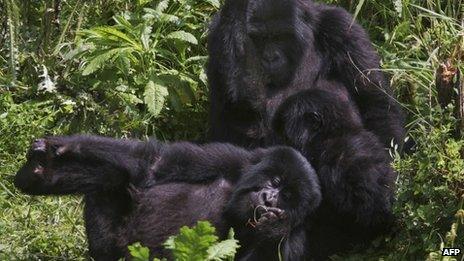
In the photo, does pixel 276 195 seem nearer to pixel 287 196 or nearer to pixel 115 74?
pixel 287 196

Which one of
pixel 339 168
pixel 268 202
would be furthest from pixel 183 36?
pixel 268 202

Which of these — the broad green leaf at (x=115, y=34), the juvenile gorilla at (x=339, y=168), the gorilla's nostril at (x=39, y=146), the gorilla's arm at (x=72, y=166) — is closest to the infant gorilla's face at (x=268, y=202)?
the juvenile gorilla at (x=339, y=168)

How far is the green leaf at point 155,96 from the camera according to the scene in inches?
308

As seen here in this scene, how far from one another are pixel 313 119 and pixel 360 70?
2.11ft

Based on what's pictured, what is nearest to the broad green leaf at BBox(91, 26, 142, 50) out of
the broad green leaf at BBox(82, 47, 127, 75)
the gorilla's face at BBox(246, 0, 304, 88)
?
the broad green leaf at BBox(82, 47, 127, 75)

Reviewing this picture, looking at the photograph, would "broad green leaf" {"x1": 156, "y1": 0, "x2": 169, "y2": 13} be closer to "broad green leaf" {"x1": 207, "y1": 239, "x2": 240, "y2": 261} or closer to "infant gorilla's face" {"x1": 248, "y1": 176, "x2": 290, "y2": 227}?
"infant gorilla's face" {"x1": 248, "y1": 176, "x2": 290, "y2": 227}

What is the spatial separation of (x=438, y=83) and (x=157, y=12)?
102 inches

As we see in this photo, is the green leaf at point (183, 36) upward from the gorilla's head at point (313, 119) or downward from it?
downward

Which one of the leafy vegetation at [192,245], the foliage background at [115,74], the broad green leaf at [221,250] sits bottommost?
the foliage background at [115,74]

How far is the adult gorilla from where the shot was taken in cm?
752

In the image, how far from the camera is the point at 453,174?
613 centimetres

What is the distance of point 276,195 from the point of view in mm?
6434

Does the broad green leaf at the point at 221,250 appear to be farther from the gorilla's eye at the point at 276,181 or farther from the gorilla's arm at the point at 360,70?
A: the gorilla's arm at the point at 360,70

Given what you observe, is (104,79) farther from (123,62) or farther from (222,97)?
(222,97)
